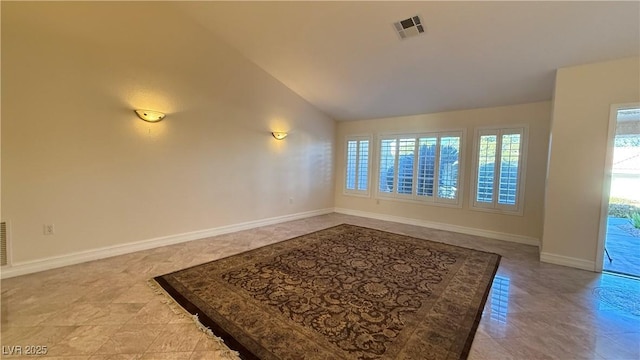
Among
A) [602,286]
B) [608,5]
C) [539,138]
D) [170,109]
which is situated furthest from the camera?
[539,138]

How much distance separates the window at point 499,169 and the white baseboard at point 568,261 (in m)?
1.12

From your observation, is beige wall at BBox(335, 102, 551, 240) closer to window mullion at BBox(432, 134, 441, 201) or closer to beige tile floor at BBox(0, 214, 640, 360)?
window mullion at BBox(432, 134, 441, 201)

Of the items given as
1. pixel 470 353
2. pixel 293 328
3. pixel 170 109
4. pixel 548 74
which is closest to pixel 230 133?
pixel 170 109

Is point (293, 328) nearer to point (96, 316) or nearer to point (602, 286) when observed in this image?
point (96, 316)

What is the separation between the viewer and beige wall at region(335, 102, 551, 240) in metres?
4.34

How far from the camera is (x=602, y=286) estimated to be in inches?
113

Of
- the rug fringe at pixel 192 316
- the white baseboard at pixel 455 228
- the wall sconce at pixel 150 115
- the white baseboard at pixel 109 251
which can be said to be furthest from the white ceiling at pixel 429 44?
the rug fringe at pixel 192 316

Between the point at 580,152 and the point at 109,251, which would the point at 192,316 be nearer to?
the point at 109,251

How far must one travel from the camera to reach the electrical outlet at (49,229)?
2.97 meters

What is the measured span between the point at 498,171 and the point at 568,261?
1.75 meters

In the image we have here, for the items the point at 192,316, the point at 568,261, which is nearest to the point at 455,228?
the point at 568,261

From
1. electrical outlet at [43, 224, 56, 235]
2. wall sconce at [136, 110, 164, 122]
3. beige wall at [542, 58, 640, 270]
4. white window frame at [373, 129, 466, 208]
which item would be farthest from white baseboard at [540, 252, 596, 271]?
electrical outlet at [43, 224, 56, 235]

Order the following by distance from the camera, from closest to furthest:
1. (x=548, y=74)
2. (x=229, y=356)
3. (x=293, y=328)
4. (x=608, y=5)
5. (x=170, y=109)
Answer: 1. (x=229, y=356)
2. (x=293, y=328)
3. (x=608, y=5)
4. (x=548, y=74)
5. (x=170, y=109)

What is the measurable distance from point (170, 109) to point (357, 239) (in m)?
3.51
